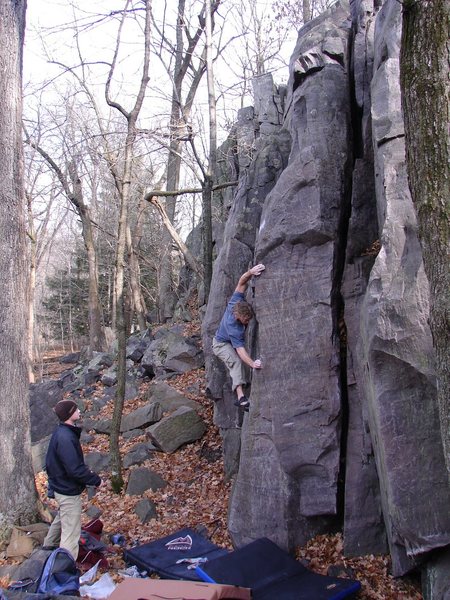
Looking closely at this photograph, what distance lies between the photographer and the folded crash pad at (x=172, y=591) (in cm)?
521

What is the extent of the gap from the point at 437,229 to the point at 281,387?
449cm

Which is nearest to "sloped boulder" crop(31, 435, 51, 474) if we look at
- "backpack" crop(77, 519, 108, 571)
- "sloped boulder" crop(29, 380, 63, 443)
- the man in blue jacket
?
"sloped boulder" crop(29, 380, 63, 443)

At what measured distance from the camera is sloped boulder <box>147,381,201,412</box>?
483 inches

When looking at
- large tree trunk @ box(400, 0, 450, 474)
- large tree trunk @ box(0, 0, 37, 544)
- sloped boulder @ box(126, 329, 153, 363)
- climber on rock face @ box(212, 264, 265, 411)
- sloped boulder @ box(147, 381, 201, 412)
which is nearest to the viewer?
large tree trunk @ box(400, 0, 450, 474)

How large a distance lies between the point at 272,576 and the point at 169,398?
6.59 meters

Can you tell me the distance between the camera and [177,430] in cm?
1105

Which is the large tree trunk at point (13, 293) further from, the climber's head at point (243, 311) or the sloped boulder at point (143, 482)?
the climber's head at point (243, 311)

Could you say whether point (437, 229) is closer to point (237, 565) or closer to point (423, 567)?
point (423, 567)

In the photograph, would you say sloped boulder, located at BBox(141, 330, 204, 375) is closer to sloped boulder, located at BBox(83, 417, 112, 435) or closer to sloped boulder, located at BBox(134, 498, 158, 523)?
sloped boulder, located at BBox(83, 417, 112, 435)

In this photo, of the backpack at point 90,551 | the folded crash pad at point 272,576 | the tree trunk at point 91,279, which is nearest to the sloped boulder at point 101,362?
the tree trunk at point 91,279

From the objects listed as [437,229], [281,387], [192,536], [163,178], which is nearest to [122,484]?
[192,536]

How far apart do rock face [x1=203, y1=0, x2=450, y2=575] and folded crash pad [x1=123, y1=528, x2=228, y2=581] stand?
21.4 inches

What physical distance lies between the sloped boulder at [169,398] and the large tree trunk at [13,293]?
4.28m

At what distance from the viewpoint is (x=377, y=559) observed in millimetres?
6754
